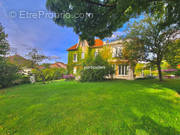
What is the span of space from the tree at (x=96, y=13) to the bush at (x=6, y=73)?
328 inches

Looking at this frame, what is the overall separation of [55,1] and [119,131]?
5.75 meters

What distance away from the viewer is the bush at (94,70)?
32.0ft

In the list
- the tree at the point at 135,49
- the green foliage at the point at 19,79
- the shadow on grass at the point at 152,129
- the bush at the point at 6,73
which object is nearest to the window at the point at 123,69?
the tree at the point at 135,49

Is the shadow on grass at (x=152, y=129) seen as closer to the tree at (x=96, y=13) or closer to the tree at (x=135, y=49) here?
the tree at (x=96, y=13)

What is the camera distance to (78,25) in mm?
4496

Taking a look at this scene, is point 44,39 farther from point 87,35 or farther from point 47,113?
point 47,113

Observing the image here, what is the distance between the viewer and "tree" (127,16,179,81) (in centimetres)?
752

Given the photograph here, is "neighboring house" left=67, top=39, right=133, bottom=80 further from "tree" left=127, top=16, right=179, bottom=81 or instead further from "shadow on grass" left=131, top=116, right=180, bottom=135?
"shadow on grass" left=131, top=116, right=180, bottom=135

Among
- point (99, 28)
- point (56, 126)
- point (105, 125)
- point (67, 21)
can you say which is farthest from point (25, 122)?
point (99, 28)

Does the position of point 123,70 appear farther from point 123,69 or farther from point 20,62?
point 20,62

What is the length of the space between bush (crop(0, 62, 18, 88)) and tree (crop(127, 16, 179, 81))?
14.1 metres

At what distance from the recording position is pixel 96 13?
418 centimetres

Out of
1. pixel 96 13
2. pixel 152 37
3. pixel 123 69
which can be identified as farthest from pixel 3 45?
pixel 123 69

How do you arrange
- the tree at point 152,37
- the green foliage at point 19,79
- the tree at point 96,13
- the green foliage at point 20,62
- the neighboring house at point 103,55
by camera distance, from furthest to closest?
the neighboring house at point 103,55
the green foliage at point 19,79
the tree at point 152,37
the green foliage at point 20,62
the tree at point 96,13
